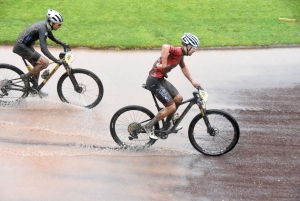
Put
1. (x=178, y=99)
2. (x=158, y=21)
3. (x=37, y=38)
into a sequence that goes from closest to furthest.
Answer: (x=178, y=99), (x=37, y=38), (x=158, y=21)

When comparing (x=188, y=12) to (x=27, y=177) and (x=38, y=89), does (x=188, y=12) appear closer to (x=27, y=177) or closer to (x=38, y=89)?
(x=38, y=89)

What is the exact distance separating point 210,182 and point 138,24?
7.92 metres

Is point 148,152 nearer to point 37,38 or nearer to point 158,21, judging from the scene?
point 37,38

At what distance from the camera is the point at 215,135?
7.85 m

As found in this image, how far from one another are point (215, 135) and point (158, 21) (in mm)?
7213

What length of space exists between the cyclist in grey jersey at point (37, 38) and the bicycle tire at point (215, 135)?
3109 mm

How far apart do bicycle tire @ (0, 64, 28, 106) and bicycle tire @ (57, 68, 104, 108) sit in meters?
0.85

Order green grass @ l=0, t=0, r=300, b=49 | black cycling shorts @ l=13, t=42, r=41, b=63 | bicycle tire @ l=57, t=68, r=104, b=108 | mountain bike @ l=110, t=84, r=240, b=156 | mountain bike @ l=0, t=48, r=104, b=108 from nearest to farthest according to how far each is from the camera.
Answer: mountain bike @ l=110, t=84, r=240, b=156 < black cycling shorts @ l=13, t=42, r=41, b=63 < mountain bike @ l=0, t=48, r=104, b=108 < bicycle tire @ l=57, t=68, r=104, b=108 < green grass @ l=0, t=0, r=300, b=49

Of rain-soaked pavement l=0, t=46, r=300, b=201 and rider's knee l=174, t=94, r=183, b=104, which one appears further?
rider's knee l=174, t=94, r=183, b=104

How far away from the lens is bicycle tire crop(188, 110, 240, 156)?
7.54 metres

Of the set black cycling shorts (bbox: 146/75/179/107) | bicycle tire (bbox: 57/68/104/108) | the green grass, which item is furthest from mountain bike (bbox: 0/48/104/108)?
the green grass

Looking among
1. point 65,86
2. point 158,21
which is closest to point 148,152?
point 65,86

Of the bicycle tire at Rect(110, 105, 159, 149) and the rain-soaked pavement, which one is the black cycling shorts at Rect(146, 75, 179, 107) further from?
the rain-soaked pavement

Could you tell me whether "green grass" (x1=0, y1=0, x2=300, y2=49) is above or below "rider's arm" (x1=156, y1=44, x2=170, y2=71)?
below
